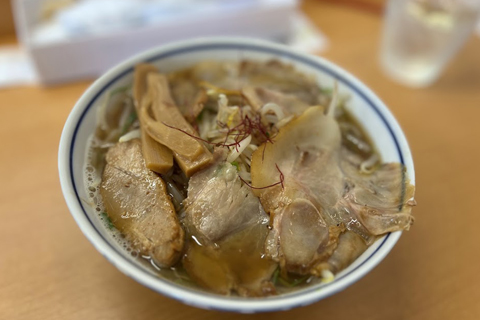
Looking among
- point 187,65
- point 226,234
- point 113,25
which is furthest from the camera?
point 113,25

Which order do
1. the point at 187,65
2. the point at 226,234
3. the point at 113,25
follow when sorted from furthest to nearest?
the point at 113,25 → the point at 187,65 → the point at 226,234

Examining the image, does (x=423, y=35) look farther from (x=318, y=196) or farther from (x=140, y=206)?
(x=140, y=206)

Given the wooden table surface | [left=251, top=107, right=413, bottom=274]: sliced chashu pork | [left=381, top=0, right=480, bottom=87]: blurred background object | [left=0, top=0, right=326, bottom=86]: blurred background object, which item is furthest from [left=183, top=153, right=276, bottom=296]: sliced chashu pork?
[left=381, top=0, right=480, bottom=87]: blurred background object

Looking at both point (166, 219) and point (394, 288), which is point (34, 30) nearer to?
point (166, 219)

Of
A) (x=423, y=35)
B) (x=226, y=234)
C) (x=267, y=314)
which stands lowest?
(x=267, y=314)

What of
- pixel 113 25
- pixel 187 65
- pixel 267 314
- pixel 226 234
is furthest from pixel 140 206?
pixel 113 25

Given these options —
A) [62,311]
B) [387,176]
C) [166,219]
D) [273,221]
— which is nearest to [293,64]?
[387,176]
